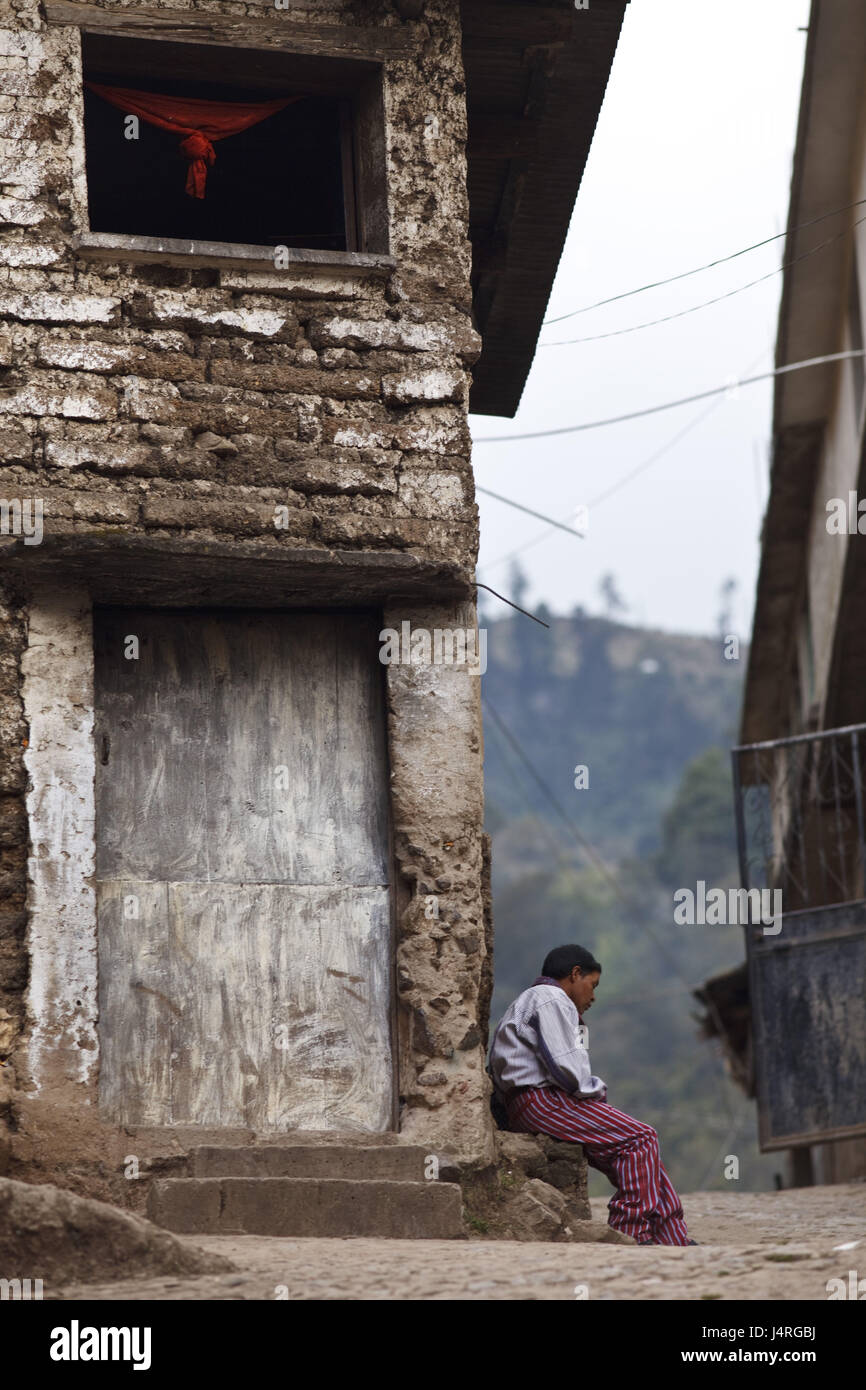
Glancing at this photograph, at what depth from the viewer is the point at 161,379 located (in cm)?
723

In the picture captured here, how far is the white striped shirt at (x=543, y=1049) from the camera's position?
23.9 feet

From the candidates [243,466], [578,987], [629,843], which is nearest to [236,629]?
[243,466]

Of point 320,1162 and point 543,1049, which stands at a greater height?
point 543,1049

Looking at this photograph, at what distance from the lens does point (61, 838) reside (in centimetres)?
680

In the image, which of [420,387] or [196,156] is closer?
[420,387]

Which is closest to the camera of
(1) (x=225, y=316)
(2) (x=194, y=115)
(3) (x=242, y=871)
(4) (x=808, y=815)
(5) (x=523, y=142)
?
(3) (x=242, y=871)

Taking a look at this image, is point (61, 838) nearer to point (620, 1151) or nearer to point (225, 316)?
point (225, 316)

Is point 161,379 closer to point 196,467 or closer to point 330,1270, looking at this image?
point 196,467

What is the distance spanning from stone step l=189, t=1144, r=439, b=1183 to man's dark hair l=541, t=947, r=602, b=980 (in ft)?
3.56

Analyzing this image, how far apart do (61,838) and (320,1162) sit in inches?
59.7

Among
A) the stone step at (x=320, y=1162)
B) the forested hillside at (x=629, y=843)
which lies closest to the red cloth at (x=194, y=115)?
the stone step at (x=320, y=1162)

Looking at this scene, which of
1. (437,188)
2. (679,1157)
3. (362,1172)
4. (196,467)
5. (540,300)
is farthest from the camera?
(679,1157)

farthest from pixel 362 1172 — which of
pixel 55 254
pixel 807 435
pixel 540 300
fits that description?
pixel 807 435

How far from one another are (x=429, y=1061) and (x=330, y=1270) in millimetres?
1717
